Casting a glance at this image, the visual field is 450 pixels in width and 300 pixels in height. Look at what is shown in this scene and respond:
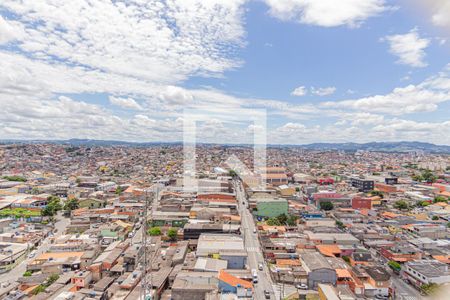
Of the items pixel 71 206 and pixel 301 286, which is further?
pixel 71 206

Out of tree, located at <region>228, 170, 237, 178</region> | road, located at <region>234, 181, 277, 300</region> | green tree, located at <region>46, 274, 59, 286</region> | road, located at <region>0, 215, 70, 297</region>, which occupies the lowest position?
road, located at <region>0, 215, 70, 297</region>

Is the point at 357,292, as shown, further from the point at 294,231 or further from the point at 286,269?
the point at 294,231

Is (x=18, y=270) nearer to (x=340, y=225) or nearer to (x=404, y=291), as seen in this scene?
(x=404, y=291)

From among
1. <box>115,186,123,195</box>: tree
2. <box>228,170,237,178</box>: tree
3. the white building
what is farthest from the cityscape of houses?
<box>228,170,237,178</box>: tree

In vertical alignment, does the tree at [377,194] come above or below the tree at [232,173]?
below

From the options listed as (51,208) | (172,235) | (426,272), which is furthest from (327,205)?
(51,208)

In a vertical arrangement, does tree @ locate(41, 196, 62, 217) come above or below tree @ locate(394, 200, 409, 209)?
below

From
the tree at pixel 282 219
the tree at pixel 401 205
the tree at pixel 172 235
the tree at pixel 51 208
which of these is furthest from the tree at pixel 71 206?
the tree at pixel 401 205

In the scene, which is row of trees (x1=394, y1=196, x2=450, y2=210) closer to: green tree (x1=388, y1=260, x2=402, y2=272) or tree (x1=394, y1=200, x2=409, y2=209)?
tree (x1=394, y1=200, x2=409, y2=209)

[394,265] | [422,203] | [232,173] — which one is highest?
[232,173]

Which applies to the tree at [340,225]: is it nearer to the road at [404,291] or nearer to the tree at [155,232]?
the road at [404,291]

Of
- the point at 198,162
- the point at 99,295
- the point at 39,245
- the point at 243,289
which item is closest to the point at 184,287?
the point at 243,289
